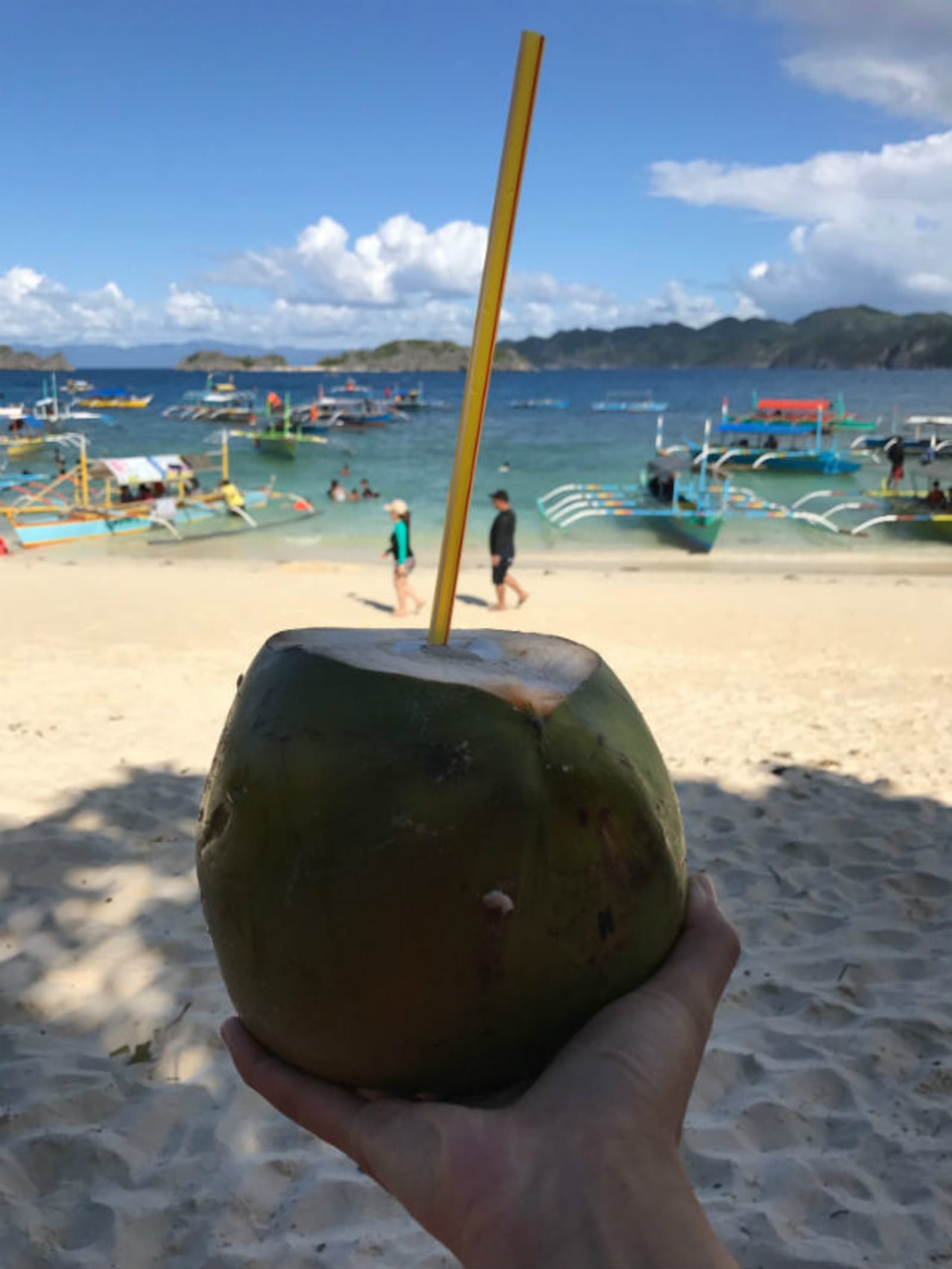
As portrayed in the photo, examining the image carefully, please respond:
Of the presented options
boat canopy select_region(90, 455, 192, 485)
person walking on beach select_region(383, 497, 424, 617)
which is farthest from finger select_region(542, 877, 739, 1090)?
boat canopy select_region(90, 455, 192, 485)

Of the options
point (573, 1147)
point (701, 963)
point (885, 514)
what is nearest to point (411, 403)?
point (885, 514)

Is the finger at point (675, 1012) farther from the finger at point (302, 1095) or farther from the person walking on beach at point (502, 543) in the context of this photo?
the person walking on beach at point (502, 543)

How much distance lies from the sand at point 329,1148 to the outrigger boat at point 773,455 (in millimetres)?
22639

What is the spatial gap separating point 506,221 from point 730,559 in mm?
18461

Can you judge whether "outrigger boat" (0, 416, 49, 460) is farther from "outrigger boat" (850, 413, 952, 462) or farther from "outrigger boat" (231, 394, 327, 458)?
"outrigger boat" (850, 413, 952, 462)

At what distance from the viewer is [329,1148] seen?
289 cm

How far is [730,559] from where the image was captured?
1908cm

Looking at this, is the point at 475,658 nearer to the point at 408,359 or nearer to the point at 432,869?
the point at 432,869

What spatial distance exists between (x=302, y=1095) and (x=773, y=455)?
32548 millimetres

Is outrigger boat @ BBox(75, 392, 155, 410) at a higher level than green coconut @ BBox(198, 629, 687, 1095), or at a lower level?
higher

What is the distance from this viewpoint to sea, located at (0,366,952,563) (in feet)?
68.4

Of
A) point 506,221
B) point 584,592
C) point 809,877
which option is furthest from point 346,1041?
point 584,592

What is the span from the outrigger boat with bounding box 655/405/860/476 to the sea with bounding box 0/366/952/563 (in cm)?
57

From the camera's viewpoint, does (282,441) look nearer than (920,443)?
No
